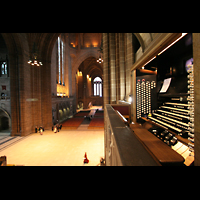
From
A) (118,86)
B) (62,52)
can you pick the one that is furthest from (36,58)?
(62,52)

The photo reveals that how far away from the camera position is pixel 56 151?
7562mm

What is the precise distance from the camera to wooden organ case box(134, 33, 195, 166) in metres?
1.85

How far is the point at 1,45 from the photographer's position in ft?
40.0

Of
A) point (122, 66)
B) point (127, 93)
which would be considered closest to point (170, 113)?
point (127, 93)

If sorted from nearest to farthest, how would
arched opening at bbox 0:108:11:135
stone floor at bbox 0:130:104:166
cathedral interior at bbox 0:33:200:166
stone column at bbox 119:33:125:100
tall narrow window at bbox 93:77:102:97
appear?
cathedral interior at bbox 0:33:200:166 → stone floor at bbox 0:130:104:166 → stone column at bbox 119:33:125:100 → arched opening at bbox 0:108:11:135 → tall narrow window at bbox 93:77:102:97

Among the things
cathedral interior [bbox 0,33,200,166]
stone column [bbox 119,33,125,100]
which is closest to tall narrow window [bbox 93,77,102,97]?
cathedral interior [bbox 0,33,200,166]

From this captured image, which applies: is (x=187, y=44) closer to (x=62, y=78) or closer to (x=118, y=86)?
(x=118, y=86)

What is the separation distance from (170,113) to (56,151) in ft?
23.7

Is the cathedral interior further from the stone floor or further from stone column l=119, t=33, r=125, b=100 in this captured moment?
the stone floor

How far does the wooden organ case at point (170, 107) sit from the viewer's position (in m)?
1.85

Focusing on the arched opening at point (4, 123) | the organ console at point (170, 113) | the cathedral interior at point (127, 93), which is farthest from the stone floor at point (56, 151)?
the organ console at point (170, 113)

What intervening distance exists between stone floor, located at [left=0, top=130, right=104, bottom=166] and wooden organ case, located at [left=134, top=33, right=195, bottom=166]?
14.0 feet
